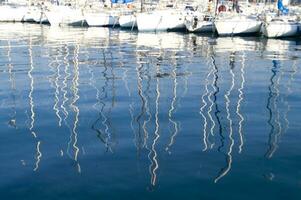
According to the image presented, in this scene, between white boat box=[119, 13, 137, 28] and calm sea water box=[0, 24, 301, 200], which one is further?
white boat box=[119, 13, 137, 28]

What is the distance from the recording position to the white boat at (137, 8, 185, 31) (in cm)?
5231

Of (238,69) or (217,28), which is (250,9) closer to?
(217,28)

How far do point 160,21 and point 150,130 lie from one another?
40155 mm

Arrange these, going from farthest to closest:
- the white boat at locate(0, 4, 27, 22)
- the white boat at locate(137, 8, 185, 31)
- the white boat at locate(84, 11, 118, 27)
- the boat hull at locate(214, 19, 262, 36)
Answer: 1. the white boat at locate(0, 4, 27, 22)
2. the white boat at locate(84, 11, 118, 27)
3. the white boat at locate(137, 8, 185, 31)
4. the boat hull at locate(214, 19, 262, 36)

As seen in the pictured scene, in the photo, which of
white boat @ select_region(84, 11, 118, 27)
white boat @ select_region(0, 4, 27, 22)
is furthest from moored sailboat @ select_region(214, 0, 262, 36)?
white boat @ select_region(0, 4, 27, 22)

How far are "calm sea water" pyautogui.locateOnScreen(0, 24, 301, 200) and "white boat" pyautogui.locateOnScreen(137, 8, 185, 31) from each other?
25.4m

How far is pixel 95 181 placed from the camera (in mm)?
9617

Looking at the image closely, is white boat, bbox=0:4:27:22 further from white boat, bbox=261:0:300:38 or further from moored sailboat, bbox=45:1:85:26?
white boat, bbox=261:0:300:38

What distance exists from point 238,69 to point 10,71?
37.0 ft

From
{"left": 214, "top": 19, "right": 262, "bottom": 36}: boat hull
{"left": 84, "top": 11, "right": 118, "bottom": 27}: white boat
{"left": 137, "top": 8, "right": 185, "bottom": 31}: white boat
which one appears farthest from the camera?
{"left": 84, "top": 11, "right": 118, "bottom": 27}: white boat

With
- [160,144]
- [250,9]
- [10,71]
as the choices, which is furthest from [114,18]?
[160,144]

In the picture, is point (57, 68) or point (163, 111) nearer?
point (163, 111)

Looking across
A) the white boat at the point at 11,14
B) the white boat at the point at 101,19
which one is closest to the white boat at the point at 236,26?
the white boat at the point at 101,19

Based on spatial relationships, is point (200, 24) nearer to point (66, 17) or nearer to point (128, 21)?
point (128, 21)
